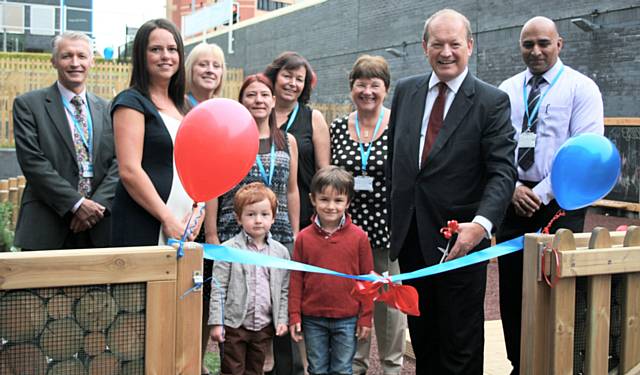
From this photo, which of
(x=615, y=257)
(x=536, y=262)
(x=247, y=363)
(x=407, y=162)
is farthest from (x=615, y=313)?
(x=247, y=363)

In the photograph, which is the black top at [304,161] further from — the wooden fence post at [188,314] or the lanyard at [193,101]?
the wooden fence post at [188,314]

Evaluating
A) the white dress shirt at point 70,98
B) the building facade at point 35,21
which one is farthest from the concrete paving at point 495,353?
the building facade at point 35,21

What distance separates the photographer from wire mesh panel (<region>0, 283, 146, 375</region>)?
2.57 m

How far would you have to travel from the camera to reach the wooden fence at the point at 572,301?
3311 millimetres

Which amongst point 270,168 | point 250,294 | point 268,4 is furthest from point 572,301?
point 268,4

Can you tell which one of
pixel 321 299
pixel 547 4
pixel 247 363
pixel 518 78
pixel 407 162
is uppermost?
pixel 547 4

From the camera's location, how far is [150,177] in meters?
3.83

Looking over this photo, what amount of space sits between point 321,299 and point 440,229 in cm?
84

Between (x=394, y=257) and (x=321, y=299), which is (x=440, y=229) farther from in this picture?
(x=321, y=299)

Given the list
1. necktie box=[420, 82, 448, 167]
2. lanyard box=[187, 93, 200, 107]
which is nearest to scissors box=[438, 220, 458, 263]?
necktie box=[420, 82, 448, 167]

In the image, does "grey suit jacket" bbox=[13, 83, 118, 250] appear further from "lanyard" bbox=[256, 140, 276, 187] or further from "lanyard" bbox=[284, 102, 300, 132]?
"lanyard" bbox=[284, 102, 300, 132]

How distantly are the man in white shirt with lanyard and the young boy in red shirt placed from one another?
→ 2.95 ft

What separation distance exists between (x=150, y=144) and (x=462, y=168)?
65.0 inches

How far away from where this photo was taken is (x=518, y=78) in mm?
4477
